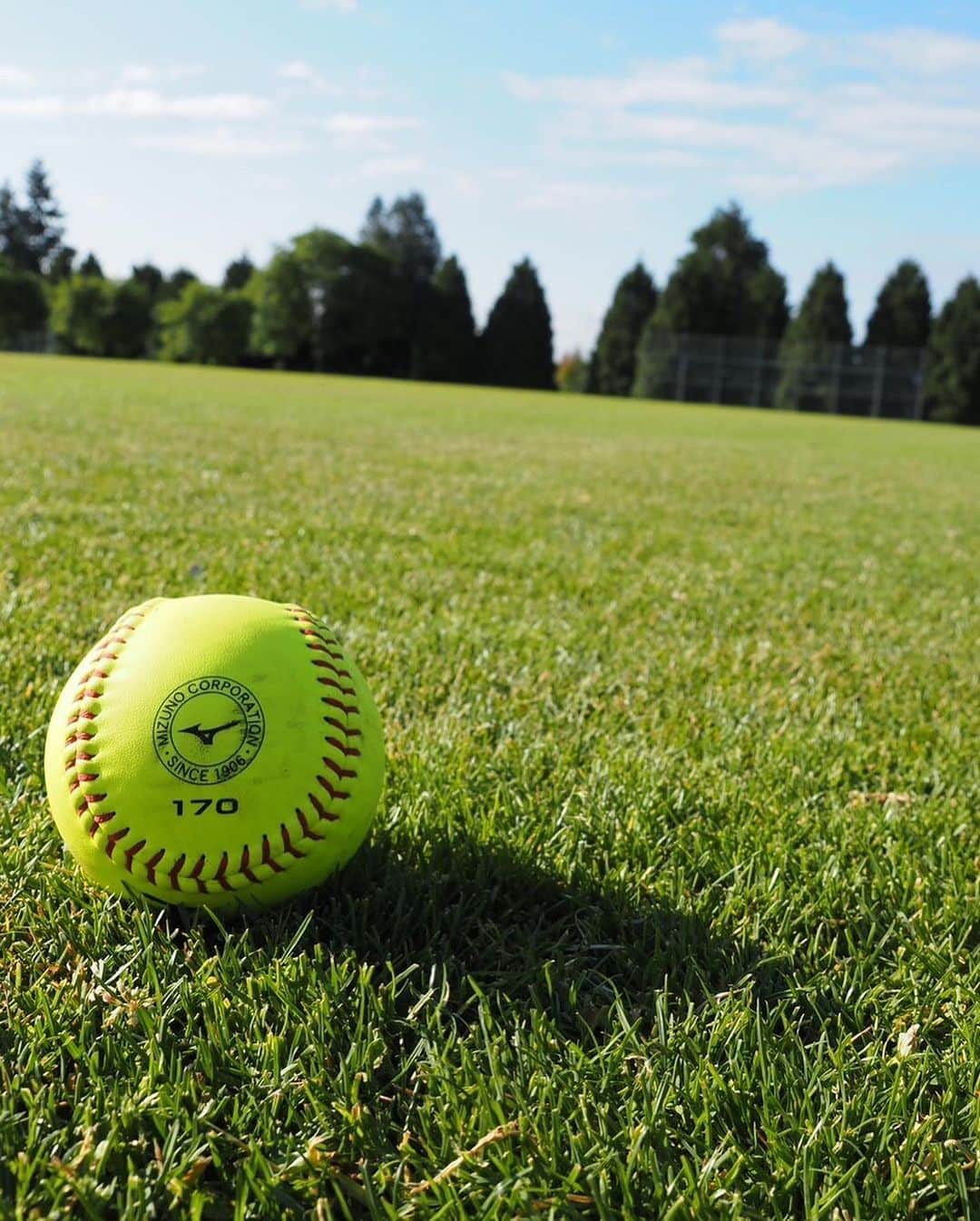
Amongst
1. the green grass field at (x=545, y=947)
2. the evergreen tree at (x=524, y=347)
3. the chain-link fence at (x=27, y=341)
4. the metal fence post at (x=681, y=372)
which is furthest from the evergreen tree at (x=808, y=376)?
the chain-link fence at (x=27, y=341)

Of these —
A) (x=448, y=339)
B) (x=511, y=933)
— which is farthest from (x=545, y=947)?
(x=448, y=339)

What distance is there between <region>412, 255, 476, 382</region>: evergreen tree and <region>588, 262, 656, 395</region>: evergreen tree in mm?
8719

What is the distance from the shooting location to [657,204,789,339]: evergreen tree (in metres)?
55.6

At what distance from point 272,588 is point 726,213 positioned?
6427 cm

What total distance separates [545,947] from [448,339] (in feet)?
208

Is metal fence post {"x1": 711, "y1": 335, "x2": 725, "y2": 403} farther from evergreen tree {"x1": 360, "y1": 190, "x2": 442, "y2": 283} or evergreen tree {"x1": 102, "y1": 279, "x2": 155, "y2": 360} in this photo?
evergreen tree {"x1": 102, "y1": 279, "x2": 155, "y2": 360}

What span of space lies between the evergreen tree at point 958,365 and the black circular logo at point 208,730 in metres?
53.3

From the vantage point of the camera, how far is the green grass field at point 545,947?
1.34 m

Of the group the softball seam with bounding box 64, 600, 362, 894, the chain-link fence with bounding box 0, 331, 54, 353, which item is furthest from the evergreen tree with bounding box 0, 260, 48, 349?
the softball seam with bounding box 64, 600, 362, 894

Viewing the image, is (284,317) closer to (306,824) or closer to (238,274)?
(238,274)

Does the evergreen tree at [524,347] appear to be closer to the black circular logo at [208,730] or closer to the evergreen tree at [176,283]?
the evergreen tree at [176,283]

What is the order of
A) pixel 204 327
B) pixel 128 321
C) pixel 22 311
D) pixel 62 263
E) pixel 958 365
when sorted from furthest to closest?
pixel 62 263 → pixel 22 311 → pixel 128 321 → pixel 204 327 → pixel 958 365

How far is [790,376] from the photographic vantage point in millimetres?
47562

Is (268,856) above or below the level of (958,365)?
below
